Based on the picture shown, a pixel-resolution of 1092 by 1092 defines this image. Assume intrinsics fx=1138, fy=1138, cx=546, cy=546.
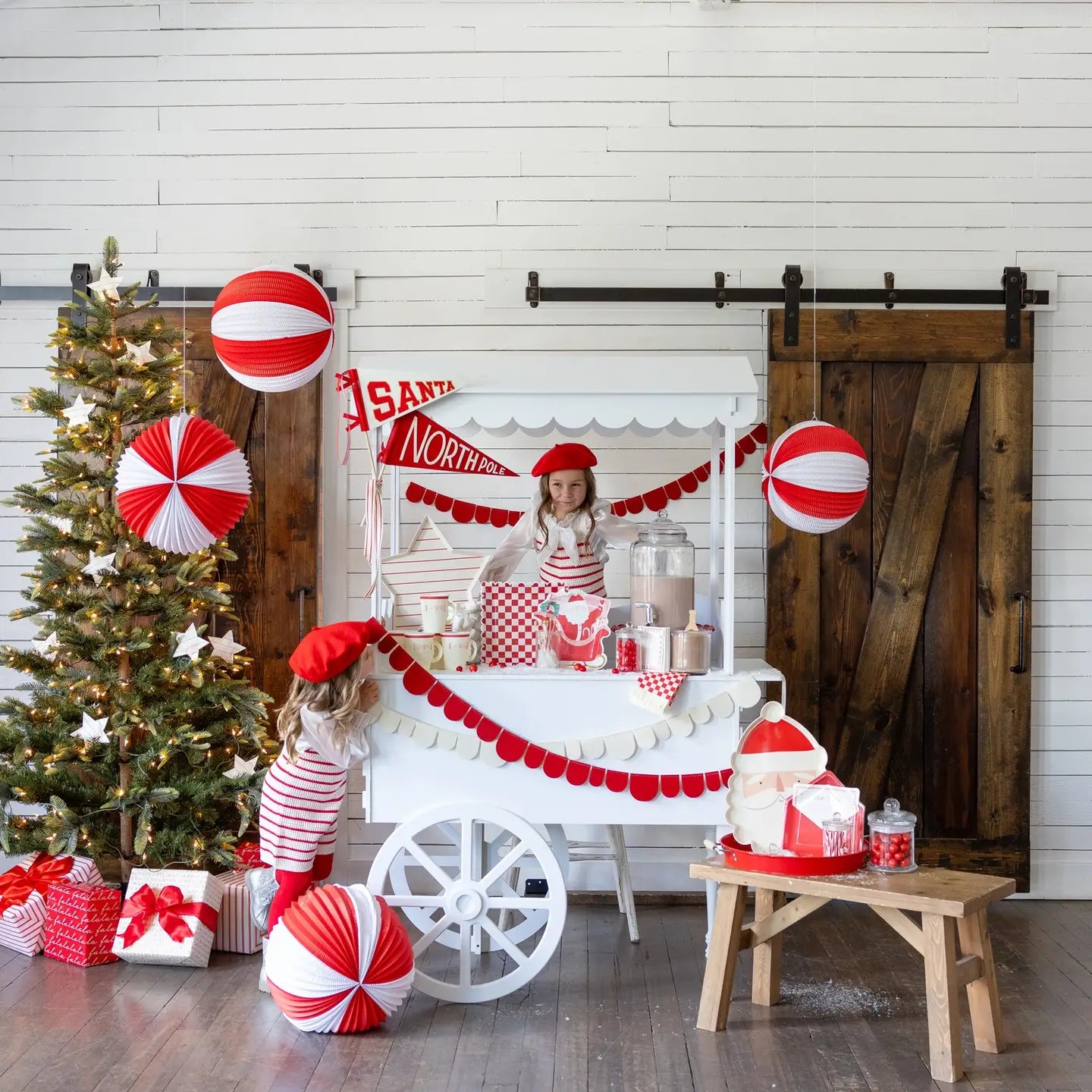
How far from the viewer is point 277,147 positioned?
14.8 ft

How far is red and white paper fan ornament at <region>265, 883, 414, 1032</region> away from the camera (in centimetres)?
294

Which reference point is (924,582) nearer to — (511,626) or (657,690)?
(657,690)

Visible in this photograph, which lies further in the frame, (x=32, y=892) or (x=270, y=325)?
(x=32, y=892)

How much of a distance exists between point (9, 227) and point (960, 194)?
3.76 meters

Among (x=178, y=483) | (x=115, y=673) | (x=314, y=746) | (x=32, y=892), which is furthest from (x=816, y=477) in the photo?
(x=32, y=892)

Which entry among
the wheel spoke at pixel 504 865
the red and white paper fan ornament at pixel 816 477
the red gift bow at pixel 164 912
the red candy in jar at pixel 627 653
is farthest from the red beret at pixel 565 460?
the red gift bow at pixel 164 912

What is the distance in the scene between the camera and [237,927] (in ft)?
12.1

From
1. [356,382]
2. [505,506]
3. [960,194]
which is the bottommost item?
[505,506]

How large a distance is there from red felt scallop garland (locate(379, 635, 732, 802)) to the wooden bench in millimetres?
283

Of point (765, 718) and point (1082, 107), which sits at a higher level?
point (1082, 107)

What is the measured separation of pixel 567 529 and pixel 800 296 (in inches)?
54.5

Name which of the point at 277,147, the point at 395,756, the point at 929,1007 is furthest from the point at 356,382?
the point at 929,1007

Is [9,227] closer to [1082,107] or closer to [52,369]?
[52,369]

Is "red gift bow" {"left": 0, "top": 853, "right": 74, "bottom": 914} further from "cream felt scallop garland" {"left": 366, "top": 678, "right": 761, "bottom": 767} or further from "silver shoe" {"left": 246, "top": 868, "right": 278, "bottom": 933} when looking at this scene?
"cream felt scallop garland" {"left": 366, "top": 678, "right": 761, "bottom": 767}
